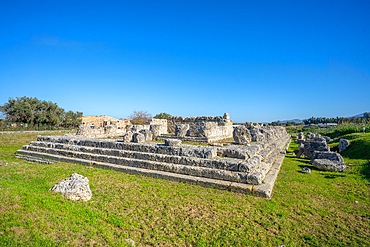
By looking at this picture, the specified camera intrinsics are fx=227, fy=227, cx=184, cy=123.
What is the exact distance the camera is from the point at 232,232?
4324 mm

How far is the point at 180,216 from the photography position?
16.2 feet

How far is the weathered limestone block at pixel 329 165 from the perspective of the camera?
376 inches

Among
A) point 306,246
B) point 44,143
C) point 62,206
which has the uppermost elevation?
point 44,143

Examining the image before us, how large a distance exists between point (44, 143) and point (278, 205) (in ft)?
38.4

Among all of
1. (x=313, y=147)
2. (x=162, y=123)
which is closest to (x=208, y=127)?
(x=313, y=147)

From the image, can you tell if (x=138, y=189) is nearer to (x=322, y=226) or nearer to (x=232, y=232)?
(x=232, y=232)

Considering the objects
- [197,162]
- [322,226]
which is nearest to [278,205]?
[322,226]

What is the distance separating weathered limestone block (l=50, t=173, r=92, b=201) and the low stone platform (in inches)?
101

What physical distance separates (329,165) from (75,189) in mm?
9748

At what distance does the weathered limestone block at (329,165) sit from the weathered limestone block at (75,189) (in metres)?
9.24

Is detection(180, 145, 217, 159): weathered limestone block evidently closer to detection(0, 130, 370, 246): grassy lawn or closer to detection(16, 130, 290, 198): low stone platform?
detection(16, 130, 290, 198): low stone platform

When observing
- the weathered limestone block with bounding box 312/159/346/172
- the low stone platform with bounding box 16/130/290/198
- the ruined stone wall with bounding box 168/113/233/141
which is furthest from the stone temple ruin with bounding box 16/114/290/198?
the ruined stone wall with bounding box 168/113/233/141

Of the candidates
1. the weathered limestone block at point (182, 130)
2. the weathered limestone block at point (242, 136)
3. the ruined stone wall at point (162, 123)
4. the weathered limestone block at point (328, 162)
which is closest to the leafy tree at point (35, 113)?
the ruined stone wall at point (162, 123)

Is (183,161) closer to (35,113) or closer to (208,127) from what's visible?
(208,127)
